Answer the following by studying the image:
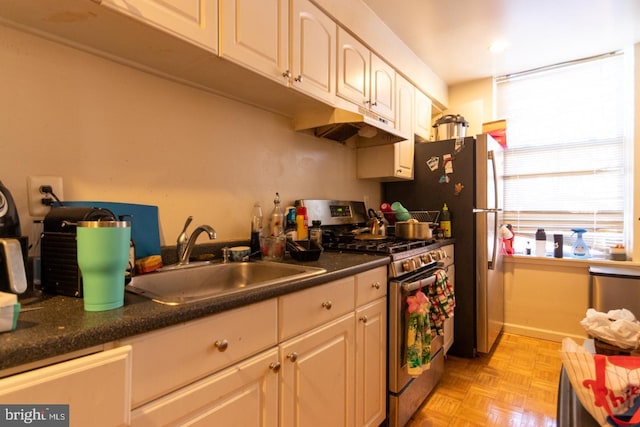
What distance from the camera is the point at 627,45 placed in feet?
8.39

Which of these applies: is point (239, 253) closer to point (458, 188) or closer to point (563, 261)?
point (458, 188)

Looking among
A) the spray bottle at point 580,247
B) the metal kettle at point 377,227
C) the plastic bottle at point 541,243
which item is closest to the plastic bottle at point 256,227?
the metal kettle at point 377,227

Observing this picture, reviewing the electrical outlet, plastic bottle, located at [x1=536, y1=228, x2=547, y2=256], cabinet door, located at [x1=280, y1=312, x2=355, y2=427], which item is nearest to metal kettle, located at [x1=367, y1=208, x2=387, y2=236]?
cabinet door, located at [x1=280, y1=312, x2=355, y2=427]

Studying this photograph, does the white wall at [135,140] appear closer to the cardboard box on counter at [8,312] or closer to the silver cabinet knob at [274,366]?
the cardboard box on counter at [8,312]

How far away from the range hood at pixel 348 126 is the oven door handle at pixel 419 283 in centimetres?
89

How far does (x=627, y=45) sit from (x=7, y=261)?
12.8 feet

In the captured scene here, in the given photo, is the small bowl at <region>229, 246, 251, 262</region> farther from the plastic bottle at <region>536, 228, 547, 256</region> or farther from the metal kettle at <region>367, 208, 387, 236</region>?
the plastic bottle at <region>536, 228, 547, 256</region>

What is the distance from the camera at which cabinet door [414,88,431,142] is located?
271 cm

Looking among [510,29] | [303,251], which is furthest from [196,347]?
[510,29]

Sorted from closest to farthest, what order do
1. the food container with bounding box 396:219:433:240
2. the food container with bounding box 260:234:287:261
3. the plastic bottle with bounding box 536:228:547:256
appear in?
the food container with bounding box 260:234:287:261 → the food container with bounding box 396:219:433:240 → the plastic bottle with bounding box 536:228:547:256

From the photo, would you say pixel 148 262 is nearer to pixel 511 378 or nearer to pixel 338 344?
pixel 338 344

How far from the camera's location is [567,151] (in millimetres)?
2846

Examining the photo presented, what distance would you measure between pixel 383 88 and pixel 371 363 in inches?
67.2

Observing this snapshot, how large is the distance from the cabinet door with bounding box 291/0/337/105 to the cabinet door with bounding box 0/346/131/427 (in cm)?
124
